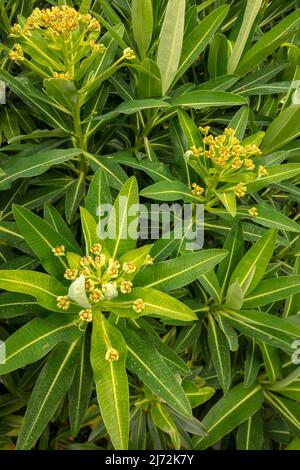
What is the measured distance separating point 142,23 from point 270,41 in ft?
1.17

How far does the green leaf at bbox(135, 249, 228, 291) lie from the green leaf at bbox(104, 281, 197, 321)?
51mm

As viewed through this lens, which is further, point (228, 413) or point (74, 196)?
point (228, 413)

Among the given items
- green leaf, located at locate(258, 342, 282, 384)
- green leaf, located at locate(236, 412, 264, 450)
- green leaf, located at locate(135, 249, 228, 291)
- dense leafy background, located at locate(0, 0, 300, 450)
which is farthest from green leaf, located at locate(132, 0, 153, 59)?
green leaf, located at locate(236, 412, 264, 450)

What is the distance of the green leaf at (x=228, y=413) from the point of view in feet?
4.45

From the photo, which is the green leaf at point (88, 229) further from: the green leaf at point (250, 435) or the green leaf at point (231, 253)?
the green leaf at point (250, 435)

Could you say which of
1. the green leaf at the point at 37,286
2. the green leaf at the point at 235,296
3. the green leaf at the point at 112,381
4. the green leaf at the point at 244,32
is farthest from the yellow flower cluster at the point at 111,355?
the green leaf at the point at 244,32

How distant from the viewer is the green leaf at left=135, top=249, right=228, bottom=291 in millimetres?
951

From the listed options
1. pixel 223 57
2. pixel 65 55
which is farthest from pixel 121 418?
pixel 223 57

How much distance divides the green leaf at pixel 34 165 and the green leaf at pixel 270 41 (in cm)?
56

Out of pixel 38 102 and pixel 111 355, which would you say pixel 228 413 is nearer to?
pixel 111 355

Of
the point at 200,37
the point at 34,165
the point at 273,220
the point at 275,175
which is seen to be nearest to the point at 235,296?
the point at 273,220

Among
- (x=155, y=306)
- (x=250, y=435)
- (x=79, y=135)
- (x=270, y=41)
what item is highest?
(x=270, y=41)

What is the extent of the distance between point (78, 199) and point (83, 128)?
18 centimetres

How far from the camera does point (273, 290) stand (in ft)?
3.81
